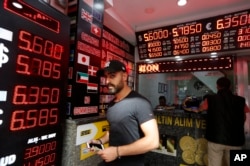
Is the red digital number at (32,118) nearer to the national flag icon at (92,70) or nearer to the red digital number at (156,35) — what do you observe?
the national flag icon at (92,70)

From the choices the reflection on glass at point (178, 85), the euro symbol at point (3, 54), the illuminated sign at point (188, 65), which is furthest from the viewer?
the reflection on glass at point (178, 85)

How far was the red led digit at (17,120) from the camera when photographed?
1.21m

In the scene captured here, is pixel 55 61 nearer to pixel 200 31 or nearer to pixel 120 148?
pixel 120 148

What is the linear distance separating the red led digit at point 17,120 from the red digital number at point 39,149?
211 millimetres

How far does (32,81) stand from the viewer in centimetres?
135

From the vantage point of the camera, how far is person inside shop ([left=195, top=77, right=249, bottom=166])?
229 centimetres

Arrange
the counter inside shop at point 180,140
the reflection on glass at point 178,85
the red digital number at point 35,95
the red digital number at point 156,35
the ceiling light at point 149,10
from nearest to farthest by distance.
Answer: the red digital number at point 35,95, the counter inside shop at point 180,140, the ceiling light at point 149,10, the red digital number at point 156,35, the reflection on glass at point 178,85

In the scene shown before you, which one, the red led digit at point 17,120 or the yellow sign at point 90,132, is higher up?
the red led digit at point 17,120

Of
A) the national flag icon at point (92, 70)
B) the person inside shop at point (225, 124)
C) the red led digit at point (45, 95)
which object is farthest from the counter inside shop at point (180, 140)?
the red led digit at point (45, 95)

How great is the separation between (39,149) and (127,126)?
76cm

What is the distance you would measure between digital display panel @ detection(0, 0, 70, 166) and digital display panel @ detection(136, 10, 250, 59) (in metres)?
1.98

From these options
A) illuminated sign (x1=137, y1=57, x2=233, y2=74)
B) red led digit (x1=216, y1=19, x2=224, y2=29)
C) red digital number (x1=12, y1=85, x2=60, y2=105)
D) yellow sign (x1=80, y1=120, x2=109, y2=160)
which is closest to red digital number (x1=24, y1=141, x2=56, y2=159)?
red digital number (x1=12, y1=85, x2=60, y2=105)

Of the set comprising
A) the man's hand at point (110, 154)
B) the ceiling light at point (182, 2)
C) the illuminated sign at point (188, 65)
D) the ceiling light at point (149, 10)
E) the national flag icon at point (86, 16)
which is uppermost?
the ceiling light at point (149, 10)

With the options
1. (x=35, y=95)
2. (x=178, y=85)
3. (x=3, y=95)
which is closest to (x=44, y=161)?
(x=35, y=95)
